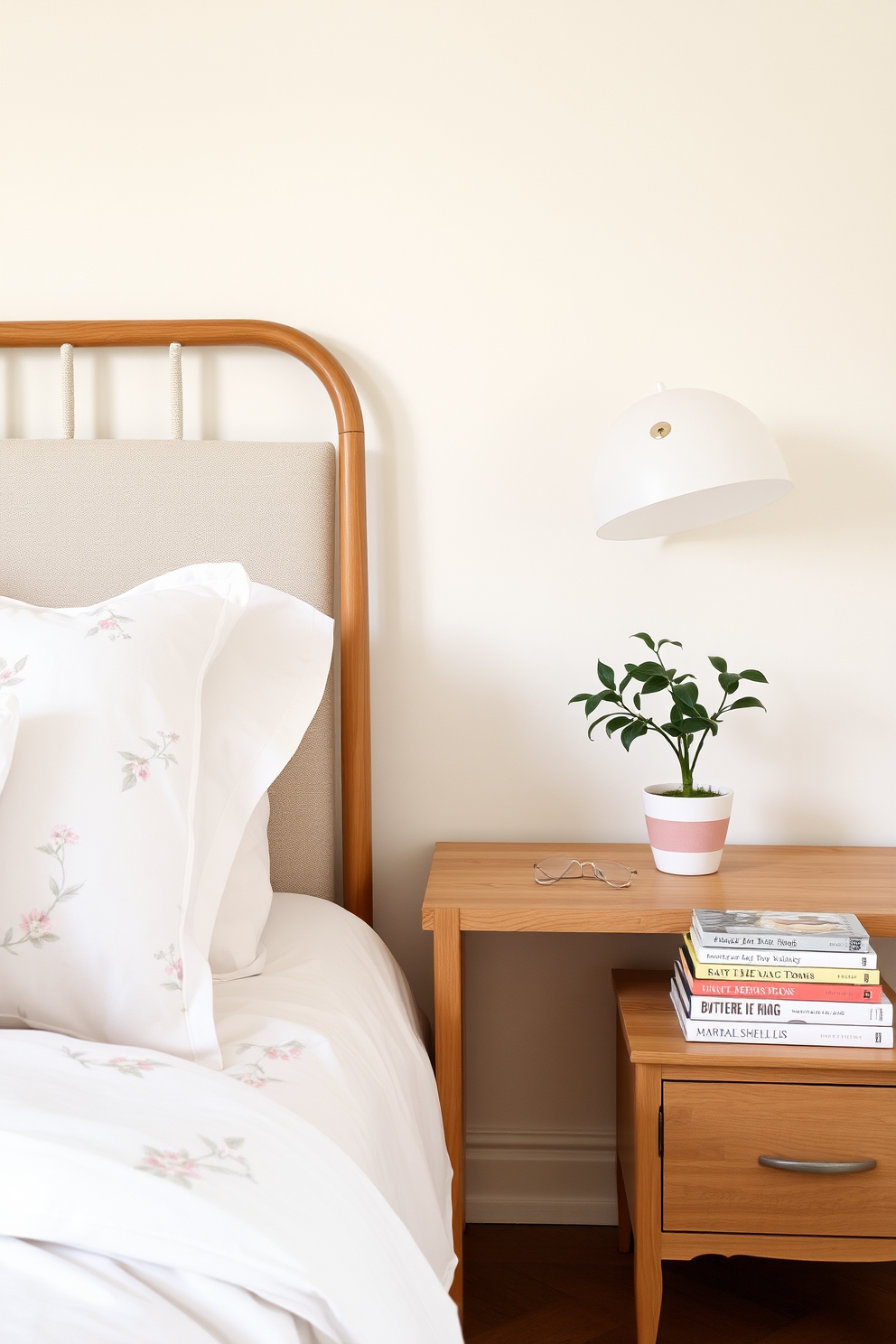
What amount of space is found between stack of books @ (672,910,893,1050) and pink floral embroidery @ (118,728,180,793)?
66 centimetres

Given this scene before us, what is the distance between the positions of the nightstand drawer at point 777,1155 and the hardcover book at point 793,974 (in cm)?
12

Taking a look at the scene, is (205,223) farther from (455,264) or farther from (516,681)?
(516,681)

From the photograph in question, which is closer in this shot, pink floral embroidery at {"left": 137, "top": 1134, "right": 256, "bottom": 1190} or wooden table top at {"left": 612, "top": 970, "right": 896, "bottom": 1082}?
pink floral embroidery at {"left": 137, "top": 1134, "right": 256, "bottom": 1190}

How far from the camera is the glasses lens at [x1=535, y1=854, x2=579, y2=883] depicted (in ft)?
4.57

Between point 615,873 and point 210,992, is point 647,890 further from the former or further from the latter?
point 210,992

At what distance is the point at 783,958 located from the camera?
46.6 inches

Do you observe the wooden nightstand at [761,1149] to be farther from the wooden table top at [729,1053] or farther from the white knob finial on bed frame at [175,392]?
the white knob finial on bed frame at [175,392]

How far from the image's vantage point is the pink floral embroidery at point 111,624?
109 cm

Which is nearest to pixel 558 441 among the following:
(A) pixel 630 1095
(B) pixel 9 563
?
(B) pixel 9 563

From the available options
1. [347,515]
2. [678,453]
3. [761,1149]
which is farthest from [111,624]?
[761,1149]

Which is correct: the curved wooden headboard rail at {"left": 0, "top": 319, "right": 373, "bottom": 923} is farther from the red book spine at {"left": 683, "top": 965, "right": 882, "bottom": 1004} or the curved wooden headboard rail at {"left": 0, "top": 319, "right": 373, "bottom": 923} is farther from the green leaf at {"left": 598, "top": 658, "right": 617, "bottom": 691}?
the red book spine at {"left": 683, "top": 965, "right": 882, "bottom": 1004}

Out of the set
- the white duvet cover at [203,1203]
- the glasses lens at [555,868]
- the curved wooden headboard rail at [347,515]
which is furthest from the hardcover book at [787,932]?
the curved wooden headboard rail at [347,515]

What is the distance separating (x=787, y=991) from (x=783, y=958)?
1.8 inches

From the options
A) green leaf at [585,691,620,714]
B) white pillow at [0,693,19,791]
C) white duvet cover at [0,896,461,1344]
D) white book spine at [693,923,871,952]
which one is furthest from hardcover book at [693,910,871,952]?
white pillow at [0,693,19,791]
